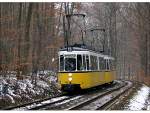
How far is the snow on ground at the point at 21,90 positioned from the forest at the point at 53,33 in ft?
1.99

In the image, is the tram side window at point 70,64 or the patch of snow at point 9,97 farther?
the tram side window at point 70,64

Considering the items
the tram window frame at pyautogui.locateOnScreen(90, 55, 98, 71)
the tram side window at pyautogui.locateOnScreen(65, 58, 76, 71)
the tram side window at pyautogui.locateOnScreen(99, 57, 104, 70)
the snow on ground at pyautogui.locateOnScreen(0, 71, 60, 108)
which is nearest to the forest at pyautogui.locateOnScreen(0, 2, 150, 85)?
the snow on ground at pyautogui.locateOnScreen(0, 71, 60, 108)

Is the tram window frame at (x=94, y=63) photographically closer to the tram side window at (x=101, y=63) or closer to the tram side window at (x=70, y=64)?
the tram side window at (x=101, y=63)

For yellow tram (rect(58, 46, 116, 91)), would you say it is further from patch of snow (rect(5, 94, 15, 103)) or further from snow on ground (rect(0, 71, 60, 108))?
patch of snow (rect(5, 94, 15, 103))

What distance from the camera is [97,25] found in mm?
46375

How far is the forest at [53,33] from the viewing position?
20.6 metres

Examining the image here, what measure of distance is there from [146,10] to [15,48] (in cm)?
1588

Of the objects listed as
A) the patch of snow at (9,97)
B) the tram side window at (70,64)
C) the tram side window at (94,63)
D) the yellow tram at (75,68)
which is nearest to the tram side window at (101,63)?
the tram side window at (94,63)

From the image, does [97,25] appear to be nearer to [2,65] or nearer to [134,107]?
[2,65]

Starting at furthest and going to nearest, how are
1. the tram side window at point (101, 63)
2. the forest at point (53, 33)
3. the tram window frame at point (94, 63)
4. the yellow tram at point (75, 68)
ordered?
the tram side window at point (101, 63) → the tram window frame at point (94, 63) → the yellow tram at point (75, 68) → the forest at point (53, 33)

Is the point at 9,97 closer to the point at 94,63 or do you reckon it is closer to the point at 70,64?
the point at 70,64

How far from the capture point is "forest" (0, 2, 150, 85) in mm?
20578

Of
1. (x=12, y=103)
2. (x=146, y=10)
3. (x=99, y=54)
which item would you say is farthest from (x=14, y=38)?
(x=146, y=10)

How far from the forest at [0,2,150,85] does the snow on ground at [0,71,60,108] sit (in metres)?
0.61
